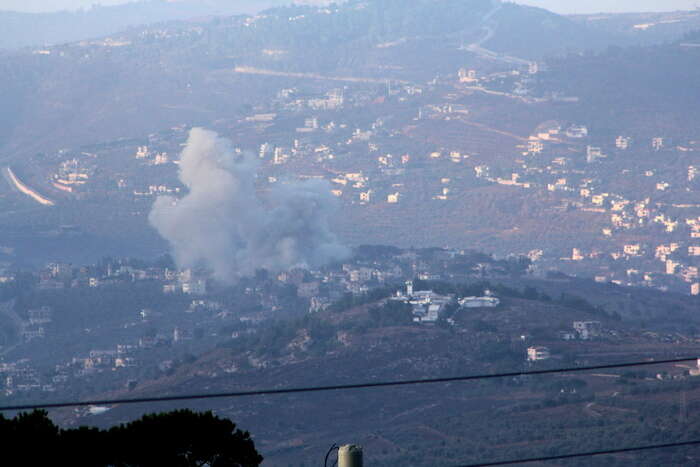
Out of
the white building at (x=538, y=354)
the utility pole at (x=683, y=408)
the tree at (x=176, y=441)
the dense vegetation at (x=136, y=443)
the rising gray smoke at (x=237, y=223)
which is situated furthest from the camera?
the rising gray smoke at (x=237, y=223)

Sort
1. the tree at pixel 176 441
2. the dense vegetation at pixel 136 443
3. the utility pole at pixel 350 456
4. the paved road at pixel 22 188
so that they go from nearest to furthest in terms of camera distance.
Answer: the utility pole at pixel 350 456 < the dense vegetation at pixel 136 443 < the tree at pixel 176 441 < the paved road at pixel 22 188

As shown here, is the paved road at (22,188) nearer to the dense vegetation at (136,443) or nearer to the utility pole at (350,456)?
the dense vegetation at (136,443)

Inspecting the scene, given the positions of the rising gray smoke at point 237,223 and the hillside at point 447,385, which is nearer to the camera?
the hillside at point 447,385

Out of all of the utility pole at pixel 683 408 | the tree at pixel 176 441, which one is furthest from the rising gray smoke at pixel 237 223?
the tree at pixel 176 441

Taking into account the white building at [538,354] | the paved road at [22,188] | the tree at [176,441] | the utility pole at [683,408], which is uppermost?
the tree at [176,441]

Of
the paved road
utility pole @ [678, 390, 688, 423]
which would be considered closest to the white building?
utility pole @ [678, 390, 688, 423]

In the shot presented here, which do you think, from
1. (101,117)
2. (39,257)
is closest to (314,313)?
(39,257)
